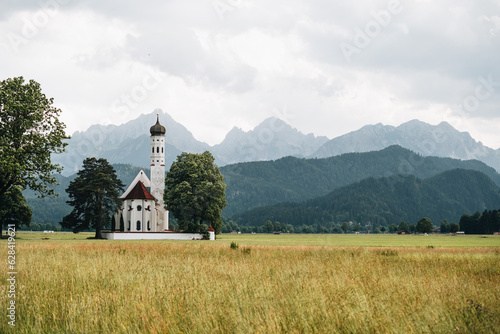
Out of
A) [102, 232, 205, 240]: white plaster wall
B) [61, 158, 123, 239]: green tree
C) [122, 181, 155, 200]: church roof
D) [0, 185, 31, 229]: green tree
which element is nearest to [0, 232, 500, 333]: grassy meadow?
[0, 185, 31, 229]: green tree

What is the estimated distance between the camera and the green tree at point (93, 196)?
8044 centimetres

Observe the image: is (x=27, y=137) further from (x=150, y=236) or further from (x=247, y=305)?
(x=150, y=236)

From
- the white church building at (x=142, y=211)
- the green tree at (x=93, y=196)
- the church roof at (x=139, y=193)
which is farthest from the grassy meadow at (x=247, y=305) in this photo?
the church roof at (x=139, y=193)

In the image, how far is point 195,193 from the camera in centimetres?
7694

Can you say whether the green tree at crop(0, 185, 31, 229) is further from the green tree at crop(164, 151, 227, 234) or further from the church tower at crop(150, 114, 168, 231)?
the church tower at crop(150, 114, 168, 231)

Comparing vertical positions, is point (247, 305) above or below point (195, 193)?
below

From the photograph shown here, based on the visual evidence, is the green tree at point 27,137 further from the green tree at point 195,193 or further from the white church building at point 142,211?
the white church building at point 142,211

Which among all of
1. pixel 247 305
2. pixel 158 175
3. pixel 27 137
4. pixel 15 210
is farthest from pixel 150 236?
pixel 247 305

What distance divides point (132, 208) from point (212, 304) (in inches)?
3444

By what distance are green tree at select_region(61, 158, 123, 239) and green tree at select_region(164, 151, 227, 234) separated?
10311mm

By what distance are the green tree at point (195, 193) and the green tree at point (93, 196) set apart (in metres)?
10.3

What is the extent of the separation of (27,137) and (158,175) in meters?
70.8

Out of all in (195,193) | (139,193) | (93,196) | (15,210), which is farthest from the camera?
(139,193)

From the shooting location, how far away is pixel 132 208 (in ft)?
310
